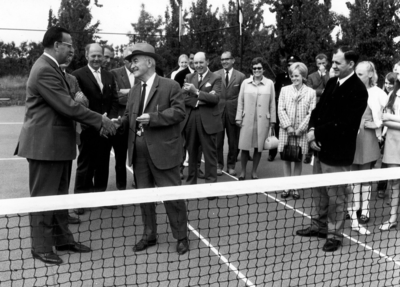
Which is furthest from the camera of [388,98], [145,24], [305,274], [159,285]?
[145,24]

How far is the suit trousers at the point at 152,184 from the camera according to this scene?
5.01 metres

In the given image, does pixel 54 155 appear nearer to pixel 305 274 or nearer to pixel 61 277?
pixel 61 277

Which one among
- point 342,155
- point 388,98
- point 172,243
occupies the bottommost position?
point 172,243

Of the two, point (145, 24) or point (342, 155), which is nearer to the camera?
point (342, 155)

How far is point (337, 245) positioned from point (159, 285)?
6.83 ft

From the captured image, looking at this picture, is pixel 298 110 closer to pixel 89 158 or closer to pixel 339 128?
pixel 339 128

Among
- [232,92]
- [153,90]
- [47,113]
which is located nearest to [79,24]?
[232,92]

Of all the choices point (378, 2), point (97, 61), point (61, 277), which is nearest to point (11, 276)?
point (61, 277)

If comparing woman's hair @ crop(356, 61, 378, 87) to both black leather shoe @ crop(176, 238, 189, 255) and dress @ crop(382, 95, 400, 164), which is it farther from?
black leather shoe @ crop(176, 238, 189, 255)

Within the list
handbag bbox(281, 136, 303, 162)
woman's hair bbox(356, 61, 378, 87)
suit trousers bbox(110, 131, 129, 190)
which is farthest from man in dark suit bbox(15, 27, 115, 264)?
Result: woman's hair bbox(356, 61, 378, 87)

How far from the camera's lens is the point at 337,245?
5.14 metres

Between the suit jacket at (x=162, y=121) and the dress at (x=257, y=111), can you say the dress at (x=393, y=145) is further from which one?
the suit jacket at (x=162, y=121)

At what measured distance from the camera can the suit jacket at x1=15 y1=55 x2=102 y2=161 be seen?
4.59 meters

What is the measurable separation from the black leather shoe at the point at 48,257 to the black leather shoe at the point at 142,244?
0.77 m
